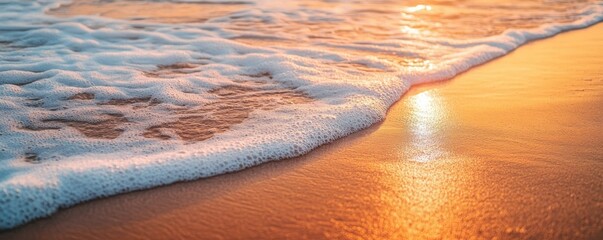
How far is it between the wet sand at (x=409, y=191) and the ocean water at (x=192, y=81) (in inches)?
5.5

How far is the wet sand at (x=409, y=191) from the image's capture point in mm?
1885

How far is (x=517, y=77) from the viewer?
3.85 m

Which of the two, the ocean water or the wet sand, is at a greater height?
the ocean water

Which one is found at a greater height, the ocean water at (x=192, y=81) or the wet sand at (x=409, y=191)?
the ocean water at (x=192, y=81)

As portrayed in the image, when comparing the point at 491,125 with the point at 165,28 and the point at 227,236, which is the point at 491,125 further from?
the point at 165,28

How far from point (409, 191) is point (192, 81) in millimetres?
1905

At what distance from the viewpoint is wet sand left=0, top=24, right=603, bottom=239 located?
6.18ft

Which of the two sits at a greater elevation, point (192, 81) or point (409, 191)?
point (192, 81)

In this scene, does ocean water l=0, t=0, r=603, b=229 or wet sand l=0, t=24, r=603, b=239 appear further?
ocean water l=0, t=0, r=603, b=229

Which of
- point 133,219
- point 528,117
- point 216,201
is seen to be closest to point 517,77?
point 528,117

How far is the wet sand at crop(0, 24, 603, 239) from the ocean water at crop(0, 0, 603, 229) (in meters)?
0.14

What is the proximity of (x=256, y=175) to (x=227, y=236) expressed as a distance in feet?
1.68

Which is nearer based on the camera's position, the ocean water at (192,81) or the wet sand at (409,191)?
the wet sand at (409,191)

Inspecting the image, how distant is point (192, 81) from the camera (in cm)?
359
